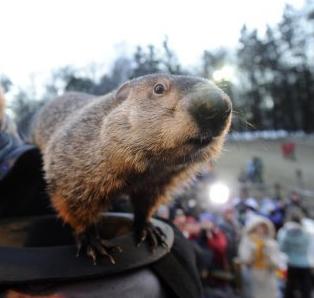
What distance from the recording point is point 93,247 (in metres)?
1.74

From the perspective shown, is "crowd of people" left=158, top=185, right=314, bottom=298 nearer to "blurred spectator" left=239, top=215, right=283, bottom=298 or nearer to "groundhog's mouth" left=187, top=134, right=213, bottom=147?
"blurred spectator" left=239, top=215, right=283, bottom=298

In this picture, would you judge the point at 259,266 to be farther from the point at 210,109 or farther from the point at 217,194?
the point at 210,109

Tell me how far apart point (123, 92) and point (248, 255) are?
143 inches

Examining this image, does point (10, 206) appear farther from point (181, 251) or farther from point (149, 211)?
point (181, 251)

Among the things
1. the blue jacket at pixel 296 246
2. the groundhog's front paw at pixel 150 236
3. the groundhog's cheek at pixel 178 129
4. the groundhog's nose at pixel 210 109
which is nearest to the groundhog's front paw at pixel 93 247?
the groundhog's front paw at pixel 150 236

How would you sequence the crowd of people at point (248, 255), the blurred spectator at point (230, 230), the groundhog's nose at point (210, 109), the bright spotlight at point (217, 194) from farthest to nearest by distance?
the bright spotlight at point (217, 194)
the blurred spectator at point (230, 230)
the crowd of people at point (248, 255)
the groundhog's nose at point (210, 109)

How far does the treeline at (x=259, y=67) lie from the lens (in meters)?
1.60

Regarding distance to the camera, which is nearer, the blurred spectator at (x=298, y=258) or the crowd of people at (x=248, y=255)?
the crowd of people at (x=248, y=255)

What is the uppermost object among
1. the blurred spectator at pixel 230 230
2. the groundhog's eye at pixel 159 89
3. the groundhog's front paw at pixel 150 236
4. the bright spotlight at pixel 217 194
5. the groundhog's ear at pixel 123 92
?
the groundhog's eye at pixel 159 89

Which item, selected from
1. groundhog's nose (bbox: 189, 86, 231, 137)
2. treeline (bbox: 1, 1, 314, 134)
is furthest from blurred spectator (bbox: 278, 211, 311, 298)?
groundhog's nose (bbox: 189, 86, 231, 137)

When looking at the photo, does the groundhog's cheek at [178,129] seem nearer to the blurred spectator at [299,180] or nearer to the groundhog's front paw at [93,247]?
the groundhog's front paw at [93,247]

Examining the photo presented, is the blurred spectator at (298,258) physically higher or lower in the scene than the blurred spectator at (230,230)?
lower

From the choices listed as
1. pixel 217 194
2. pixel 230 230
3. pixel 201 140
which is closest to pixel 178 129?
pixel 201 140

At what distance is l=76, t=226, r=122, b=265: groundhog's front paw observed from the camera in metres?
1.68
